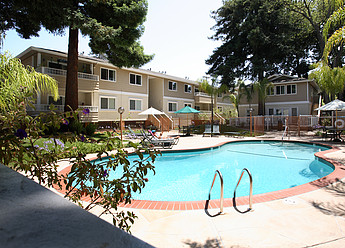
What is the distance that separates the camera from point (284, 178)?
8.23 meters

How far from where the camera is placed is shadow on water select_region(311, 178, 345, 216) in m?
4.09

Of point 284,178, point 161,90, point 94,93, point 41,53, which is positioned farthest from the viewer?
point 161,90

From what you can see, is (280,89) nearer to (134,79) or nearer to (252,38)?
(252,38)

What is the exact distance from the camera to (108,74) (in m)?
23.0

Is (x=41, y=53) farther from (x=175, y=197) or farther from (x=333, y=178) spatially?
(x=333, y=178)

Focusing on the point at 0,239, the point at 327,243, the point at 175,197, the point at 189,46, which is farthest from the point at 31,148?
the point at 189,46

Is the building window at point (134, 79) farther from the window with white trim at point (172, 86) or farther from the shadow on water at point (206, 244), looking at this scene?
the shadow on water at point (206, 244)

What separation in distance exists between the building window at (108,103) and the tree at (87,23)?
591cm

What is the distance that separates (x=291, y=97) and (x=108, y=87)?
2497cm

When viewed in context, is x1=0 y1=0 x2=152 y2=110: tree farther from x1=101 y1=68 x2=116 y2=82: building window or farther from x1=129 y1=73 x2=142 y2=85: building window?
x1=129 y1=73 x2=142 y2=85: building window

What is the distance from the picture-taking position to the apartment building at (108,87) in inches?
728

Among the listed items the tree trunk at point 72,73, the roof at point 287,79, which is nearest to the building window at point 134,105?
the tree trunk at point 72,73

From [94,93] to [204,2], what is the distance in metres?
13.5

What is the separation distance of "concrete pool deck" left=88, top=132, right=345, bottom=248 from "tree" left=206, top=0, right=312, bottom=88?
2929 cm
